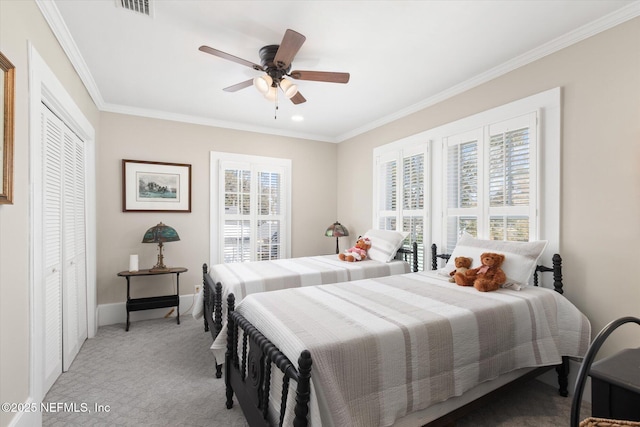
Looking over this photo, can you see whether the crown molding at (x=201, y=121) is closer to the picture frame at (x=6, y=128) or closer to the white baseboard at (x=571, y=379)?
the picture frame at (x=6, y=128)

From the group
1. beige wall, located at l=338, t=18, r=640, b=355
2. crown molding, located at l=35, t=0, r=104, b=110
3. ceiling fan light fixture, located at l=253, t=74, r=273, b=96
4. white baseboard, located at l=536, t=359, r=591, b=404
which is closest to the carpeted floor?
white baseboard, located at l=536, t=359, r=591, b=404

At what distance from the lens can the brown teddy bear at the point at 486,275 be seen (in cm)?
233

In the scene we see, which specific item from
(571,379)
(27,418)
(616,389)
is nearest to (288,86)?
(616,389)

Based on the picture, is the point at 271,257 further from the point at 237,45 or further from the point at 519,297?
the point at 519,297

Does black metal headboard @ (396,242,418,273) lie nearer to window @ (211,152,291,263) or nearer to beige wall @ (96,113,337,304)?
beige wall @ (96,113,337,304)

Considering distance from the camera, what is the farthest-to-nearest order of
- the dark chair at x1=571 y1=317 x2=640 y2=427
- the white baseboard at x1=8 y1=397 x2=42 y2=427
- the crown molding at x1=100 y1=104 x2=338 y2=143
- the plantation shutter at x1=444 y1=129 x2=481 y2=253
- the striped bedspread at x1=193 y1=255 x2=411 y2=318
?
the crown molding at x1=100 y1=104 x2=338 y2=143, the plantation shutter at x1=444 y1=129 x2=481 y2=253, the striped bedspread at x1=193 y1=255 x2=411 y2=318, the white baseboard at x1=8 y1=397 x2=42 y2=427, the dark chair at x1=571 y1=317 x2=640 y2=427

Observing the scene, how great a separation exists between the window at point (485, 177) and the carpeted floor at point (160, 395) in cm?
123

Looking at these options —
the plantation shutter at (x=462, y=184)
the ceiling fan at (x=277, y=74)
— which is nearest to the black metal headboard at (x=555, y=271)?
the plantation shutter at (x=462, y=184)

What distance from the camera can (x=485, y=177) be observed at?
296cm

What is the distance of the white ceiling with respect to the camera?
2.05 meters

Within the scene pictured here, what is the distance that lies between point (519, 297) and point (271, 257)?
11.4 ft

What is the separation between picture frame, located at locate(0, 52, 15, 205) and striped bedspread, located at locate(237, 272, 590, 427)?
1.39 metres

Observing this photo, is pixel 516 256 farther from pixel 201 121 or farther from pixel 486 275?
pixel 201 121

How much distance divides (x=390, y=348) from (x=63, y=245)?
281 centimetres
